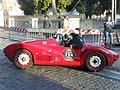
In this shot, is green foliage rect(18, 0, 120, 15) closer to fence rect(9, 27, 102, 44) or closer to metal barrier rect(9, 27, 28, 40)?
fence rect(9, 27, 102, 44)

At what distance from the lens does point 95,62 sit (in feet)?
40.9

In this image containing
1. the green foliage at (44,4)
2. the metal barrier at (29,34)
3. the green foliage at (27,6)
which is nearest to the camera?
the metal barrier at (29,34)

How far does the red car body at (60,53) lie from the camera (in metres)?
12.5

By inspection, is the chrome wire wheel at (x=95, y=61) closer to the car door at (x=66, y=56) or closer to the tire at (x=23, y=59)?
the car door at (x=66, y=56)

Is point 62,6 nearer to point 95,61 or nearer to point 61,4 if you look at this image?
point 61,4

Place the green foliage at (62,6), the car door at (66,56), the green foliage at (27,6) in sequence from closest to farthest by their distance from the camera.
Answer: the car door at (66,56)
the green foliage at (62,6)
the green foliage at (27,6)

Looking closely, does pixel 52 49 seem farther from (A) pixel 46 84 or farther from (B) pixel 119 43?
(B) pixel 119 43

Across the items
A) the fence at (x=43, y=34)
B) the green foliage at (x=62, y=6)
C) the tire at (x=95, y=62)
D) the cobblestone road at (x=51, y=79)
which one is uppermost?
the green foliage at (x=62, y=6)

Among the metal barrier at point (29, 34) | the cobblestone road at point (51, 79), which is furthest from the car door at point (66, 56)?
the metal barrier at point (29, 34)

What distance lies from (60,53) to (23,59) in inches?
46.7

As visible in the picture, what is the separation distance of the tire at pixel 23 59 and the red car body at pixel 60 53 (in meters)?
0.06

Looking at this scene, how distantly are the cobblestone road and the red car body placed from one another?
275mm

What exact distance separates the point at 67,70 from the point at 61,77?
134 centimetres

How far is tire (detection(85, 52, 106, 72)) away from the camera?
12430mm
